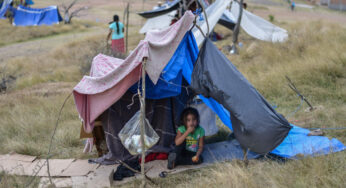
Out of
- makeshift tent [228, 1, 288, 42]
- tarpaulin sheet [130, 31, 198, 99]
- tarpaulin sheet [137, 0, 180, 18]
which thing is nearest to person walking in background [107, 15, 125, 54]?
tarpaulin sheet [137, 0, 180, 18]

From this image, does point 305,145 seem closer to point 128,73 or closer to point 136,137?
point 136,137

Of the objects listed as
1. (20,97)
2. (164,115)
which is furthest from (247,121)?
(20,97)

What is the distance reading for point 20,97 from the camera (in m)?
7.40

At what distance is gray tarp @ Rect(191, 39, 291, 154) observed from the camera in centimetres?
341

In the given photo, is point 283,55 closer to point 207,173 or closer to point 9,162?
point 207,173

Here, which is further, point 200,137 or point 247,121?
point 200,137

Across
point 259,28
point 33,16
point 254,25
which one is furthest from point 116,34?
point 33,16

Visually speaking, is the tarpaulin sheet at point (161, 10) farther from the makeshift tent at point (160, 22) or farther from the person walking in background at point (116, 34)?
the person walking in background at point (116, 34)

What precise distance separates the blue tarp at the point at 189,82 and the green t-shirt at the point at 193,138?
550mm

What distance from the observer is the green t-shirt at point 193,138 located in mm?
4121

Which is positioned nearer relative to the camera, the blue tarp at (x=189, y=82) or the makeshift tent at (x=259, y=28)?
the blue tarp at (x=189, y=82)

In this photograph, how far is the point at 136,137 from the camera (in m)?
3.46

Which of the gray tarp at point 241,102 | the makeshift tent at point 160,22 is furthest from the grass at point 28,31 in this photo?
the gray tarp at point 241,102

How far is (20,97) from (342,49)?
23.4 ft
